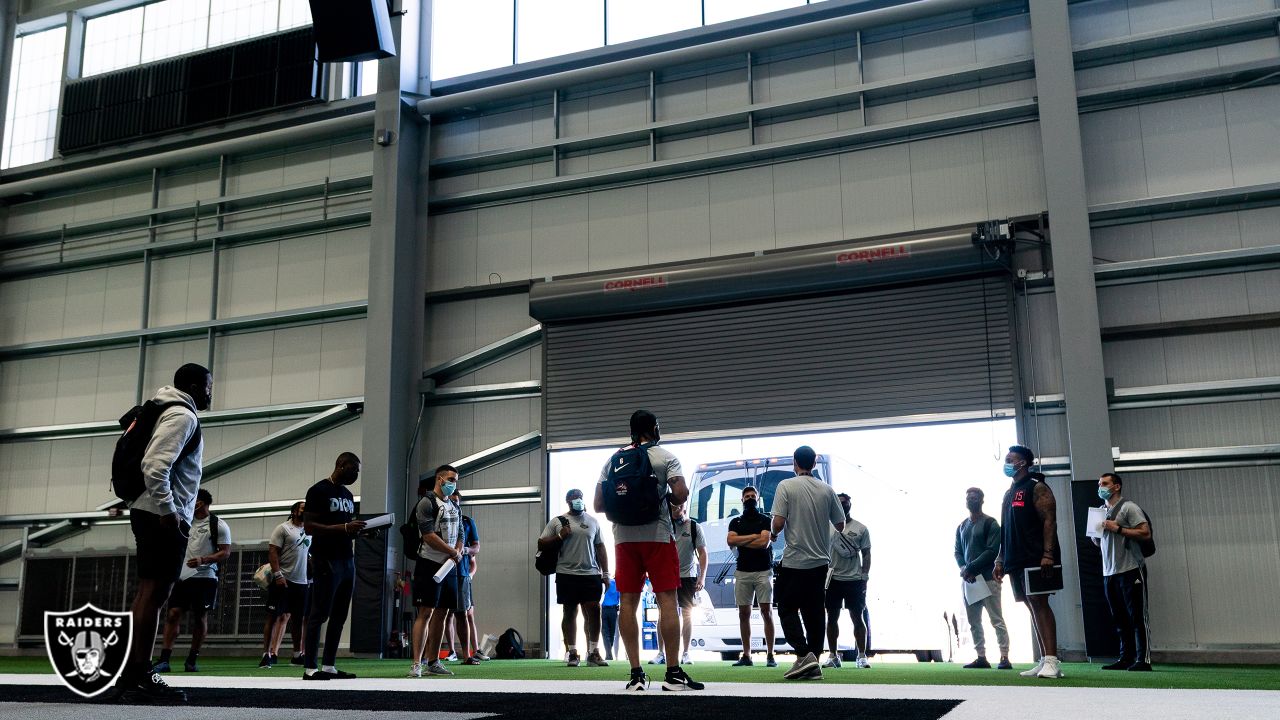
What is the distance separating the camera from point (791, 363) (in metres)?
12.9

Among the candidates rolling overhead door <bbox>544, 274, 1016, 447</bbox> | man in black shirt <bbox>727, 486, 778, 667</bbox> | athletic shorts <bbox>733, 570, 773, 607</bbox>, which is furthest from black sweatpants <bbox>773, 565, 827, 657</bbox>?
rolling overhead door <bbox>544, 274, 1016, 447</bbox>

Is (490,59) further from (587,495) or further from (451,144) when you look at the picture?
(587,495)

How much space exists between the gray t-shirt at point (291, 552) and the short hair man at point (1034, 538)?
6.54 metres

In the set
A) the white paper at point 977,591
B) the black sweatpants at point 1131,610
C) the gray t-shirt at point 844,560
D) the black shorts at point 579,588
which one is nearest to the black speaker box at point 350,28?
the black shorts at point 579,588

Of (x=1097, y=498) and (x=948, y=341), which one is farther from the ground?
(x=948, y=341)

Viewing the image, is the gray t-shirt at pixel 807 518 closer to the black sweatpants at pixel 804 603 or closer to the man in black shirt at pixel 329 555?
the black sweatpants at pixel 804 603

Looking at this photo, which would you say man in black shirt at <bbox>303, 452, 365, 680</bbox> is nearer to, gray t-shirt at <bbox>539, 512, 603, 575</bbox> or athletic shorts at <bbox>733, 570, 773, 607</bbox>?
gray t-shirt at <bbox>539, 512, 603, 575</bbox>

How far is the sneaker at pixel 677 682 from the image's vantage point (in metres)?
5.93

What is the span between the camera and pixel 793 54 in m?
13.5

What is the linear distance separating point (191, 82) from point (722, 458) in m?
10.4

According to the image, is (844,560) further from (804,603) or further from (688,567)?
(804,603)

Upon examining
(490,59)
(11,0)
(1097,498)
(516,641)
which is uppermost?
(11,0)

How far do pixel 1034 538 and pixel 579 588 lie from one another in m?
4.67

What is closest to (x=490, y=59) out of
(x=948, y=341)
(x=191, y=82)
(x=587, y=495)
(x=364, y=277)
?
(x=364, y=277)
